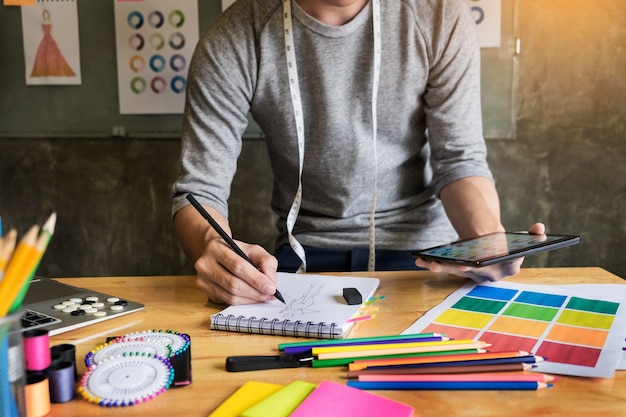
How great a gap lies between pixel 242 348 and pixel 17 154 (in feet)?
5.79

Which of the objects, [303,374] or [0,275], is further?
[303,374]

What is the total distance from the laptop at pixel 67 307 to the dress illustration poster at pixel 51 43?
129cm

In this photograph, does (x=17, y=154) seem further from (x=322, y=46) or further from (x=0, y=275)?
(x=0, y=275)

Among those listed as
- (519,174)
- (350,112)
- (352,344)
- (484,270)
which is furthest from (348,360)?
(519,174)

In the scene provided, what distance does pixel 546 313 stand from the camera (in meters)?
0.86

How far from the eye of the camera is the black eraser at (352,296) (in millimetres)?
903

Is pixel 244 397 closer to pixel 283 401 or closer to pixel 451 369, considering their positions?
pixel 283 401

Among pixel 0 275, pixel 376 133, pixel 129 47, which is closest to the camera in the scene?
pixel 0 275

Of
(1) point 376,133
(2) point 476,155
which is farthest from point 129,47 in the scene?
(2) point 476,155

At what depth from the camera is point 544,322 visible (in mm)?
820

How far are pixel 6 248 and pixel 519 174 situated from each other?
193 cm

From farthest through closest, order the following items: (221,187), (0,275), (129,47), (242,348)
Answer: (129,47) < (221,187) < (242,348) < (0,275)

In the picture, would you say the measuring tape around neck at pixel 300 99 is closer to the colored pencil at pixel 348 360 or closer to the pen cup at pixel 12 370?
the colored pencil at pixel 348 360

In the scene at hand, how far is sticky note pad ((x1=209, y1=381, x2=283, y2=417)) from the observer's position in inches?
23.2
